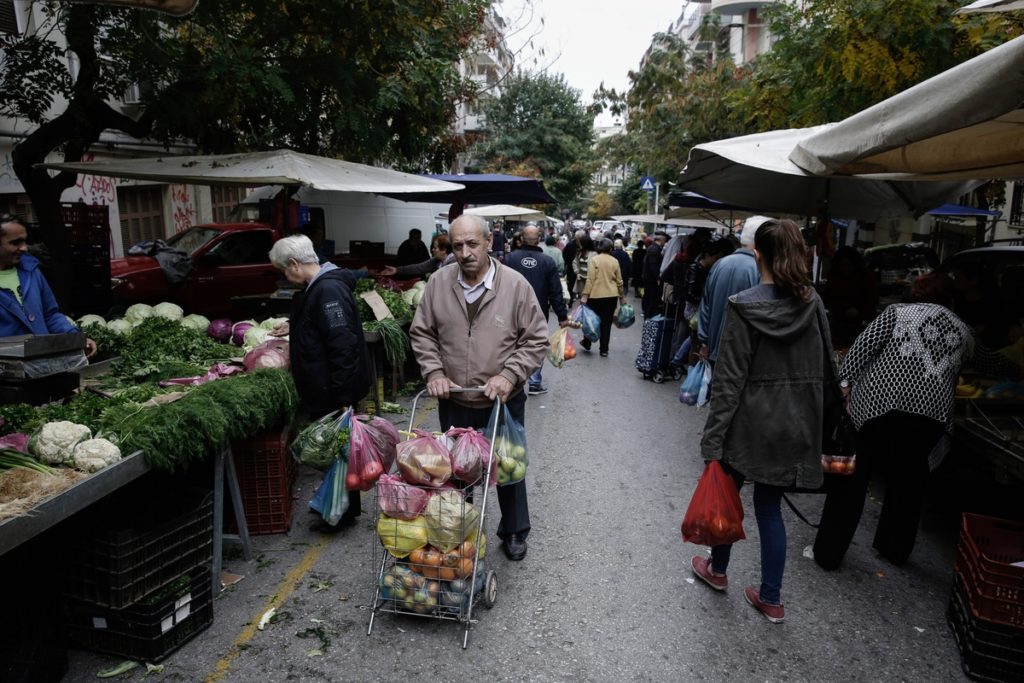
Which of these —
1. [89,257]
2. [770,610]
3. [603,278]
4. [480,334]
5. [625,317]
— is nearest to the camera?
[770,610]

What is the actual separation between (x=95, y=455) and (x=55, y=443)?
0.65 feet

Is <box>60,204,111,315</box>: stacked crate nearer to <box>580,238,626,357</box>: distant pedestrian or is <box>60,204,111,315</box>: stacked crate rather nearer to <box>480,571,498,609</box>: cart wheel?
<box>580,238,626,357</box>: distant pedestrian

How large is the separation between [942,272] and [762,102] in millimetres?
5076

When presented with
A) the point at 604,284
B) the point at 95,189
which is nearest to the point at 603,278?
the point at 604,284

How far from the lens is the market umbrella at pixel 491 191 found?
1241cm

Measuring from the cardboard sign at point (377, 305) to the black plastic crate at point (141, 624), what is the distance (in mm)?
4339

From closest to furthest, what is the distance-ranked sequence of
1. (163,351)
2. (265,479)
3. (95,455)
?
1. (95,455)
2. (265,479)
3. (163,351)

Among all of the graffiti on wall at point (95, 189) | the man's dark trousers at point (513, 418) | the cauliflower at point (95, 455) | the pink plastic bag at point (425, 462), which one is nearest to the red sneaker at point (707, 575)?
the man's dark trousers at point (513, 418)

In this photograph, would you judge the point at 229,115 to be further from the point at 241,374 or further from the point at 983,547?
the point at 983,547

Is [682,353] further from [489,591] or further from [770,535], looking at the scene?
[489,591]

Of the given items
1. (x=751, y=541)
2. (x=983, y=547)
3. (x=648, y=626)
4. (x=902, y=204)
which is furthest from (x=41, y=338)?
(x=902, y=204)

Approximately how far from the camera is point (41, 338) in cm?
383

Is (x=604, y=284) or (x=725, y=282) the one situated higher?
(x=725, y=282)

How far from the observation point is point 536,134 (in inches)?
1677
